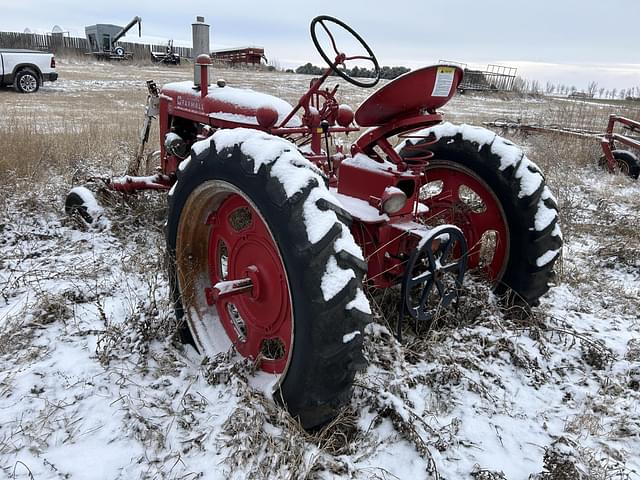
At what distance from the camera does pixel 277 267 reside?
216 centimetres

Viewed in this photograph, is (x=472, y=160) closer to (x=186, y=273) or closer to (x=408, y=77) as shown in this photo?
(x=408, y=77)

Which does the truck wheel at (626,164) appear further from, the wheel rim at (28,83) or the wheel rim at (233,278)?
the wheel rim at (28,83)

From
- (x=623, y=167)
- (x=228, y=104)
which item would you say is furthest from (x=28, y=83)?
(x=623, y=167)

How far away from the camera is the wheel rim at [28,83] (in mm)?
14672

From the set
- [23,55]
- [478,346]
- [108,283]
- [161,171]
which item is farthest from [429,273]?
[23,55]

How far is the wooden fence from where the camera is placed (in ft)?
111

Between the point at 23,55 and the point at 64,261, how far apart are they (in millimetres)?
14469

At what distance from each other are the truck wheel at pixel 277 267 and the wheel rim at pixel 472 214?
49.6 inches

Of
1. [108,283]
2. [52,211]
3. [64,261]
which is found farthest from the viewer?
[52,211]

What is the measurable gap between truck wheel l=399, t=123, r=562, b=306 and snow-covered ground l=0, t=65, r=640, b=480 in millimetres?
206

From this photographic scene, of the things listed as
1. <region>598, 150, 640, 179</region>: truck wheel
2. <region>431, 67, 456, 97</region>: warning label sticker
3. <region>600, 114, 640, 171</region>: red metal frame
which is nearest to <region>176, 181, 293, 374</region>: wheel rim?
<region>431, 67, 456, 97</region>: warning label sticker

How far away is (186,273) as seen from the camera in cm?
252

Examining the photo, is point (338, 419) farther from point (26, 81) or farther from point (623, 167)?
point (26, 81)

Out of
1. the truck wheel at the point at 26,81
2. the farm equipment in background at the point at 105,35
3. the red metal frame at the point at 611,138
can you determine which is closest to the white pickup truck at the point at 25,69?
the truck wheel at the point at 26,81
